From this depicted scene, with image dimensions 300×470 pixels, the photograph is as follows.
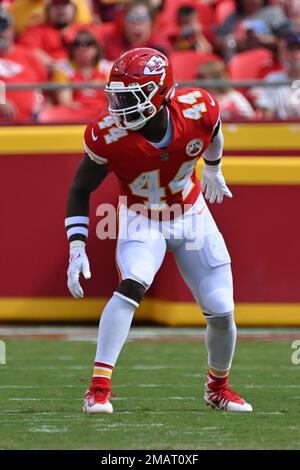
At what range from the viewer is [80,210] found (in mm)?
5590

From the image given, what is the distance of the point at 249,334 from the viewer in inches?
355

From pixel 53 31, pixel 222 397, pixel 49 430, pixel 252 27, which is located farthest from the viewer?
pixel 53 31

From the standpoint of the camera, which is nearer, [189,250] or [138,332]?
[189,250]

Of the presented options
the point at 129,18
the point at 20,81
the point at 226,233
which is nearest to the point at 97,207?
the point at 226,233

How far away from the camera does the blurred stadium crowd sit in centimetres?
993

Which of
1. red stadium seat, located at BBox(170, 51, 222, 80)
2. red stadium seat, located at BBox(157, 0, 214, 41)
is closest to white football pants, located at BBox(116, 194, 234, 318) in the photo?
red stadium seat, located at BBox(170, 51, 222, 80)

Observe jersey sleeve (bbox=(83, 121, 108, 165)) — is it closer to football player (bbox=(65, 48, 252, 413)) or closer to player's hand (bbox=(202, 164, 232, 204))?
football player (bbox=(65, 48, 252, 413))

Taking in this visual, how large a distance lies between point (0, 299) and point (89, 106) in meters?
1.88

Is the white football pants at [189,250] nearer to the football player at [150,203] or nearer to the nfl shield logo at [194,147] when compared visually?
the football player at [150,203]

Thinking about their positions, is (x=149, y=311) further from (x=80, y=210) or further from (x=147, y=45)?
(x=80, y=210)

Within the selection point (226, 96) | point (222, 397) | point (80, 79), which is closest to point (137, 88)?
point (222, 397)

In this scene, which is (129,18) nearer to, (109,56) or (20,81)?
(109,56)

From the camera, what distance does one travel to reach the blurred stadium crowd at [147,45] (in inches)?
391

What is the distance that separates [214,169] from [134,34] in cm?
526
